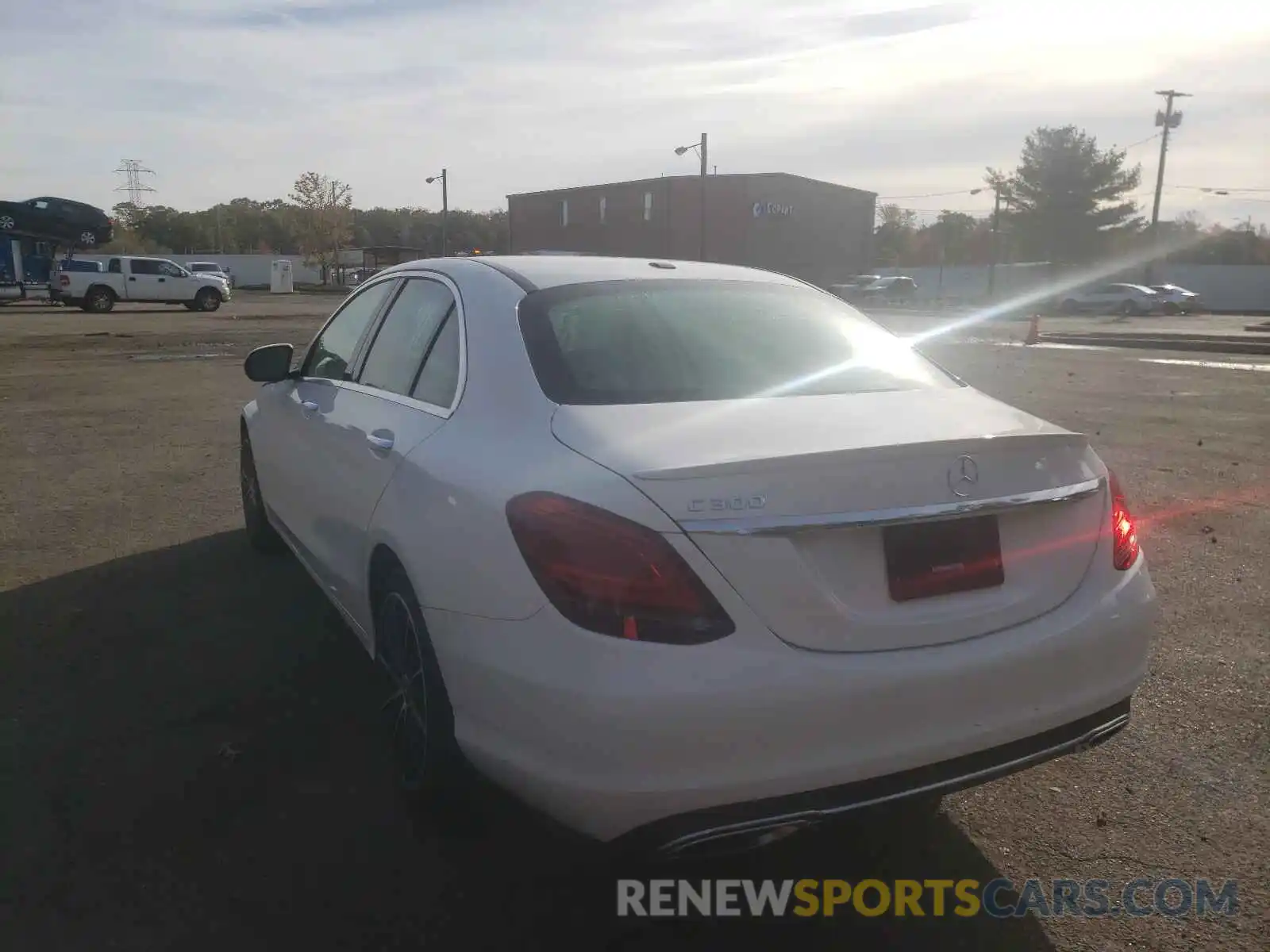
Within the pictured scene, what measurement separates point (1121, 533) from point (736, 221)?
6378cm

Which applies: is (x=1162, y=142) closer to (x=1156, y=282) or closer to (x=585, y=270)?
(x=1156, y=282)

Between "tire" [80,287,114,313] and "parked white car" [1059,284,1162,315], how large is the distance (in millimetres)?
39717

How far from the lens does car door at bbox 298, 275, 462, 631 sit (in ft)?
10.8

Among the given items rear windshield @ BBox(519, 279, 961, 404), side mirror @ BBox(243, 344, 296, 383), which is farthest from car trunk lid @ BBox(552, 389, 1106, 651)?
side mirror @ BBox(243, 344, 296, 383)

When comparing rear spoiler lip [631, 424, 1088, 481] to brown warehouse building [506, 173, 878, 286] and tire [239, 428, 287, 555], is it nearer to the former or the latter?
tire [239, 428, 287, 555]

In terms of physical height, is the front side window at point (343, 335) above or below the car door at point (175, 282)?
above

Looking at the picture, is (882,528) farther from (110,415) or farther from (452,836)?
(110,415)

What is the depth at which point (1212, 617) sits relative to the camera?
475cm

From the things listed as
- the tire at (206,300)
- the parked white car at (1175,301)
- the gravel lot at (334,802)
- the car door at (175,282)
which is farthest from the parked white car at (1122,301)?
the gravel lot at (334,802)

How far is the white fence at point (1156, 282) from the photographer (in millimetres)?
→ 57062

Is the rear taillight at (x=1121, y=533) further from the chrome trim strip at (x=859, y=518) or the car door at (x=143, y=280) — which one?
the car door at (x=143, y=280)

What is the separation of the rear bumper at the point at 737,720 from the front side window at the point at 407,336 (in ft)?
4.43

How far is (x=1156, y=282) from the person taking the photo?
59250 mm

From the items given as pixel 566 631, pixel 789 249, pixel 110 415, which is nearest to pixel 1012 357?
pixel 110 415
